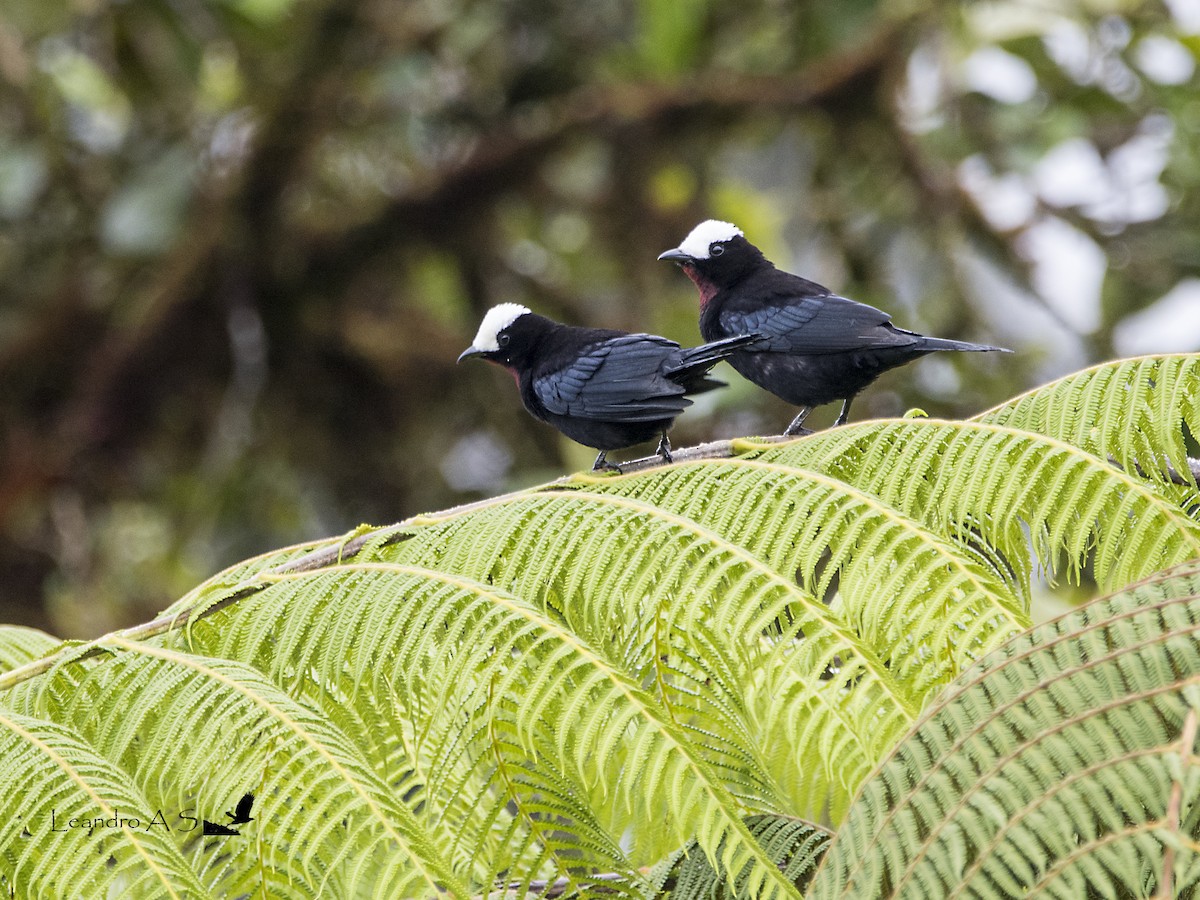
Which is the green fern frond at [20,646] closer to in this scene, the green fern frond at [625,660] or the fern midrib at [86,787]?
the green fern frond at [625,660]

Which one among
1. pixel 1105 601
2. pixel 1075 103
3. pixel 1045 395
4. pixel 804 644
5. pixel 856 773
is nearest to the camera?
pixel 1105 601

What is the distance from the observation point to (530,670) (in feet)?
5.30

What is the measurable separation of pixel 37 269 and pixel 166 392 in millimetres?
1229

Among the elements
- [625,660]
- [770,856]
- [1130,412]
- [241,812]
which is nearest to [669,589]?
[625,660]

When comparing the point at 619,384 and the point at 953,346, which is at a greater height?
the point at 953,346

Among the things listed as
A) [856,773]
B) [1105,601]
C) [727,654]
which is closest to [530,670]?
[727,654]

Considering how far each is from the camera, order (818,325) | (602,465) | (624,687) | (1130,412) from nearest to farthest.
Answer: (624,687) → (1130,412) → (818,325) → (602,465)

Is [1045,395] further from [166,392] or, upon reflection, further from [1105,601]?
[166,392]

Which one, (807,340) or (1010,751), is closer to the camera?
(1010,751)

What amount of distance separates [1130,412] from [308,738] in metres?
1.22

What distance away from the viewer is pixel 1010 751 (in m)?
1.26

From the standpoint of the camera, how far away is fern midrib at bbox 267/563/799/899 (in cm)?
136

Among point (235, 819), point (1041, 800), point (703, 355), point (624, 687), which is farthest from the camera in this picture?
point (703, 355)

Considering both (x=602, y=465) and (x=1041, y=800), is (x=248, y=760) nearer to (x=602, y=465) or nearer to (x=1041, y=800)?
(x=1041, y=800)
